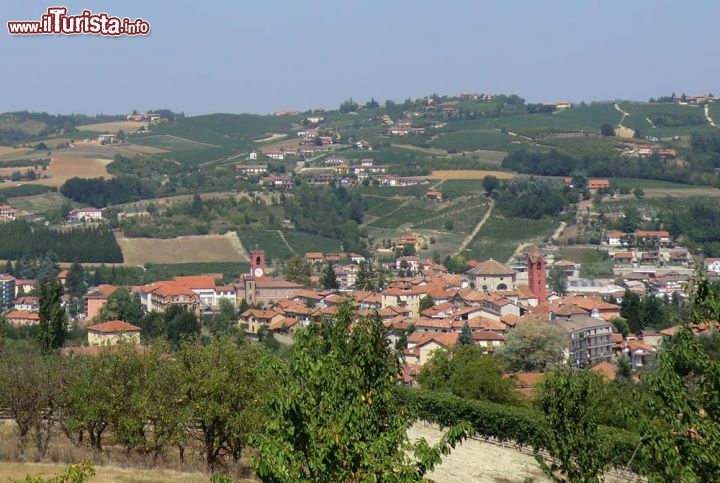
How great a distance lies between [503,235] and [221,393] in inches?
2944

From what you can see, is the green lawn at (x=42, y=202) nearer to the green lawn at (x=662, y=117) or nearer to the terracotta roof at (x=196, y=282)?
the terracotta roof at (x=196, y=282)

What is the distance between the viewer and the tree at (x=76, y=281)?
253ft

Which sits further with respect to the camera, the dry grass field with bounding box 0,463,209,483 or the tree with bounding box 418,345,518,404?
the tree with bounding box 418,345,518,404

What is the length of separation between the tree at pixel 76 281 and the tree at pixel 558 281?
107ft

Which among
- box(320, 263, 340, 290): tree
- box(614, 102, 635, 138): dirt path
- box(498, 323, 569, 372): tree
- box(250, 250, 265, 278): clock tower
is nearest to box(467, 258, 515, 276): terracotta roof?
box(320, 263, 340, 290): tree

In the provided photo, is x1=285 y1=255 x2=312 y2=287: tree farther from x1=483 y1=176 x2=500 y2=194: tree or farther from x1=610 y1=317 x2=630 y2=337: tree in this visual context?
x1=483 y1=176 x2=500 y2=194: tree

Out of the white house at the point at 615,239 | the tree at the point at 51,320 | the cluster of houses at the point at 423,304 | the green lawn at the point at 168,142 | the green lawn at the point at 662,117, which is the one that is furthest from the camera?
the green lawn at the point at 662,117

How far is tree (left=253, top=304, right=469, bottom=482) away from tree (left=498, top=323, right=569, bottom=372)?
3583cm

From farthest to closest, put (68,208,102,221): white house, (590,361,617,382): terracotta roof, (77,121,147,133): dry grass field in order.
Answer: (77,121,147,133): dry grass field < (68,208,102,221): white house < (590,361,617,382): terracotta roof

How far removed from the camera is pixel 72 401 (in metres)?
22.3

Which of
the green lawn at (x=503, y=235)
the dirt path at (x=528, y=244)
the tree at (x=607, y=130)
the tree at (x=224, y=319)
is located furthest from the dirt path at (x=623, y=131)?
the tree at (x=224, y=319)

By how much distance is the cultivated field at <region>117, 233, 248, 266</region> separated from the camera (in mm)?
88500

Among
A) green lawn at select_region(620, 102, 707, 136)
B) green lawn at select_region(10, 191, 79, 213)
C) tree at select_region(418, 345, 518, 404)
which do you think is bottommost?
green lawn at select_region(10, 191, 79, 213)

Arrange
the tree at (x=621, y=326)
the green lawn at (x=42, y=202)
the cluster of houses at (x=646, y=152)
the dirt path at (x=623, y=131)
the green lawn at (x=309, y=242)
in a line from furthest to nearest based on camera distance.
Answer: the dirt path at (x=623, y=131)
the cluster of houses at (x=646, y=152)
the green lawn at (x=42, y=202)
the green lawn at (x=309, y=242)
the tree at (x=621, y=326)
